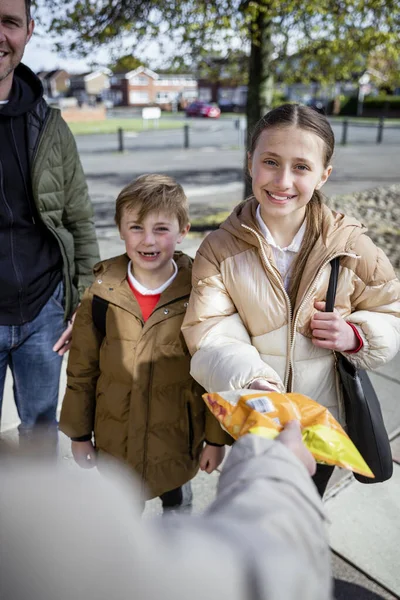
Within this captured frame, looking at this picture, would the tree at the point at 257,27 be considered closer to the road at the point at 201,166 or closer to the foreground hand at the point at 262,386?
the road at the point at 201,166

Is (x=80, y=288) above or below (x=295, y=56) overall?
below

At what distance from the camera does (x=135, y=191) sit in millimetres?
1930

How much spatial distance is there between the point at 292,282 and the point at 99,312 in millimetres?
729

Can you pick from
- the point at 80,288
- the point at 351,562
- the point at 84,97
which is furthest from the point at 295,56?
the point at 84,97

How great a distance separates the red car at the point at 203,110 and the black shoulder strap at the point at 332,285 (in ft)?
142

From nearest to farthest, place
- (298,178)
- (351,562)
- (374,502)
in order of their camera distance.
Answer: (298,178) < (351,562) < (374,502)

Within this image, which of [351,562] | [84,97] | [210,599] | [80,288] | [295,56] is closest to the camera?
[210,599]

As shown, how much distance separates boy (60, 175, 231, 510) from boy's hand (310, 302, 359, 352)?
51 centimetres

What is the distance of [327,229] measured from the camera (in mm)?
1691

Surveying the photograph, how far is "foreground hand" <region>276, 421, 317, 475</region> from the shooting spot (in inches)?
40.6

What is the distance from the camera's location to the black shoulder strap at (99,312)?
193 centimetres

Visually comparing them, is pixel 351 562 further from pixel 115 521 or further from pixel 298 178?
pixel 115 521

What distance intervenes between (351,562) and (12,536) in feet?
6.45

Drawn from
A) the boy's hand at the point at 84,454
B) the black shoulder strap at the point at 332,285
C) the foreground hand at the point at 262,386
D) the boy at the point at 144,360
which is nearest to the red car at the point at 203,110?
the boy at the point at 144,360
